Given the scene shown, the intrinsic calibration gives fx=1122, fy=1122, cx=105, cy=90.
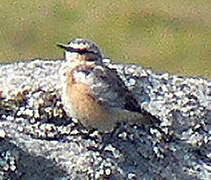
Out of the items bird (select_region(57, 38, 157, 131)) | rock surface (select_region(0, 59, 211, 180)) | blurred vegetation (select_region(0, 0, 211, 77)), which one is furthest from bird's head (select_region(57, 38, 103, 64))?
blurred vegetation (select_region(0, 0, 211, 77))

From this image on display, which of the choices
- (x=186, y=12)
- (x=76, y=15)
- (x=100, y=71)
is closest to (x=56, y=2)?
(x=76, y=15)

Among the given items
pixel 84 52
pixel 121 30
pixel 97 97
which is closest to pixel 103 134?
pixel 97 97

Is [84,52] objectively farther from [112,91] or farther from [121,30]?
[121,30]

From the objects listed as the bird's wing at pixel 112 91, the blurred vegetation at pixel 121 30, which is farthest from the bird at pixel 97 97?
the blurred vegetation at pixel 121 30

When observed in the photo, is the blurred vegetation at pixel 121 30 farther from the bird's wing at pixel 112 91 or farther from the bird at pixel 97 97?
the bird's wing at pixel 112 91

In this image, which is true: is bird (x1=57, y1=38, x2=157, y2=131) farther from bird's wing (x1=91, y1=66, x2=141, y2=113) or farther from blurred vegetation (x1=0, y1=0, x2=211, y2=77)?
blurred vegetation (x1=0, y1=0, x2=211, y2=77)
